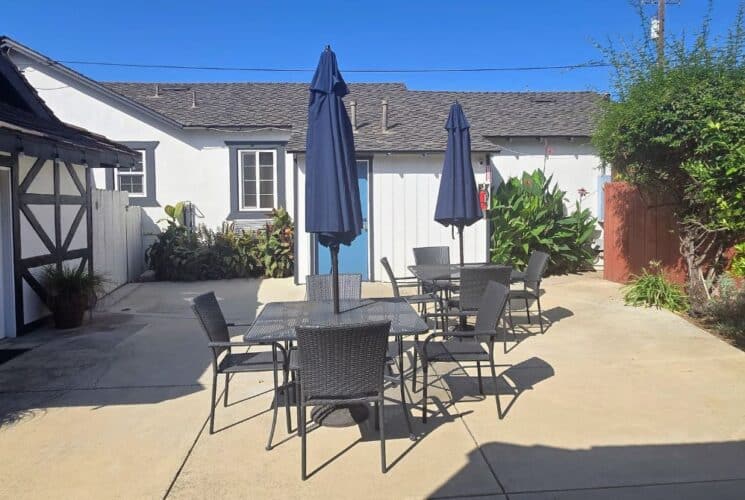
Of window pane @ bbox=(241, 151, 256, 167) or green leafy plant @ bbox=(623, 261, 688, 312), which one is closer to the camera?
green leafy plant @ bbox=(623, 261, 688, 312)

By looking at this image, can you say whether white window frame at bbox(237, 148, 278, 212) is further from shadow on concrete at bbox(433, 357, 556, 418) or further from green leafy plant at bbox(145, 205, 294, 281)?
shadow on concrete at bbox(433, 357, 556, 418)

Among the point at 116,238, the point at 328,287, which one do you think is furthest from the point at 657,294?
the point at 116,238

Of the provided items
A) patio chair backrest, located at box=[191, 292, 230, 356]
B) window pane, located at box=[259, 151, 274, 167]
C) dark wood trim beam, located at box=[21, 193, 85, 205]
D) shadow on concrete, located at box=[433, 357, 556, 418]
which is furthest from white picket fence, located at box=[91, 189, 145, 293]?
shadow on concrete, located at box=[433, 357, 556, 418]

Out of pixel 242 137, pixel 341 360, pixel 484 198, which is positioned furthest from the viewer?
pixel 242 137

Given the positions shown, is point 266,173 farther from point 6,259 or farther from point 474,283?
point 474,283

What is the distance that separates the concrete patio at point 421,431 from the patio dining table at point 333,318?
24.7 inches

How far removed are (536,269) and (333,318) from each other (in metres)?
3.93

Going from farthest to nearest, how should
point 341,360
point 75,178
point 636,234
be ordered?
point 636,234 < point 75,178 < point 341,360

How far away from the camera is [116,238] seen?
12328 mm

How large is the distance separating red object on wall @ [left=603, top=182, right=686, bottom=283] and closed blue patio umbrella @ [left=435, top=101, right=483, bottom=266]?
12.8 ft

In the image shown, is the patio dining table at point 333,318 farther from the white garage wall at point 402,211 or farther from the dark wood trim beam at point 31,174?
the white garage wall at point 402,211

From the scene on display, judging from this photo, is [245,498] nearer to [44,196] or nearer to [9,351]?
[9,351]

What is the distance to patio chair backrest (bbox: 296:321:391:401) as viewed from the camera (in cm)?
378

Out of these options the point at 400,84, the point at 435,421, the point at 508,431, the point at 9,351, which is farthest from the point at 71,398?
the point at 400,84
